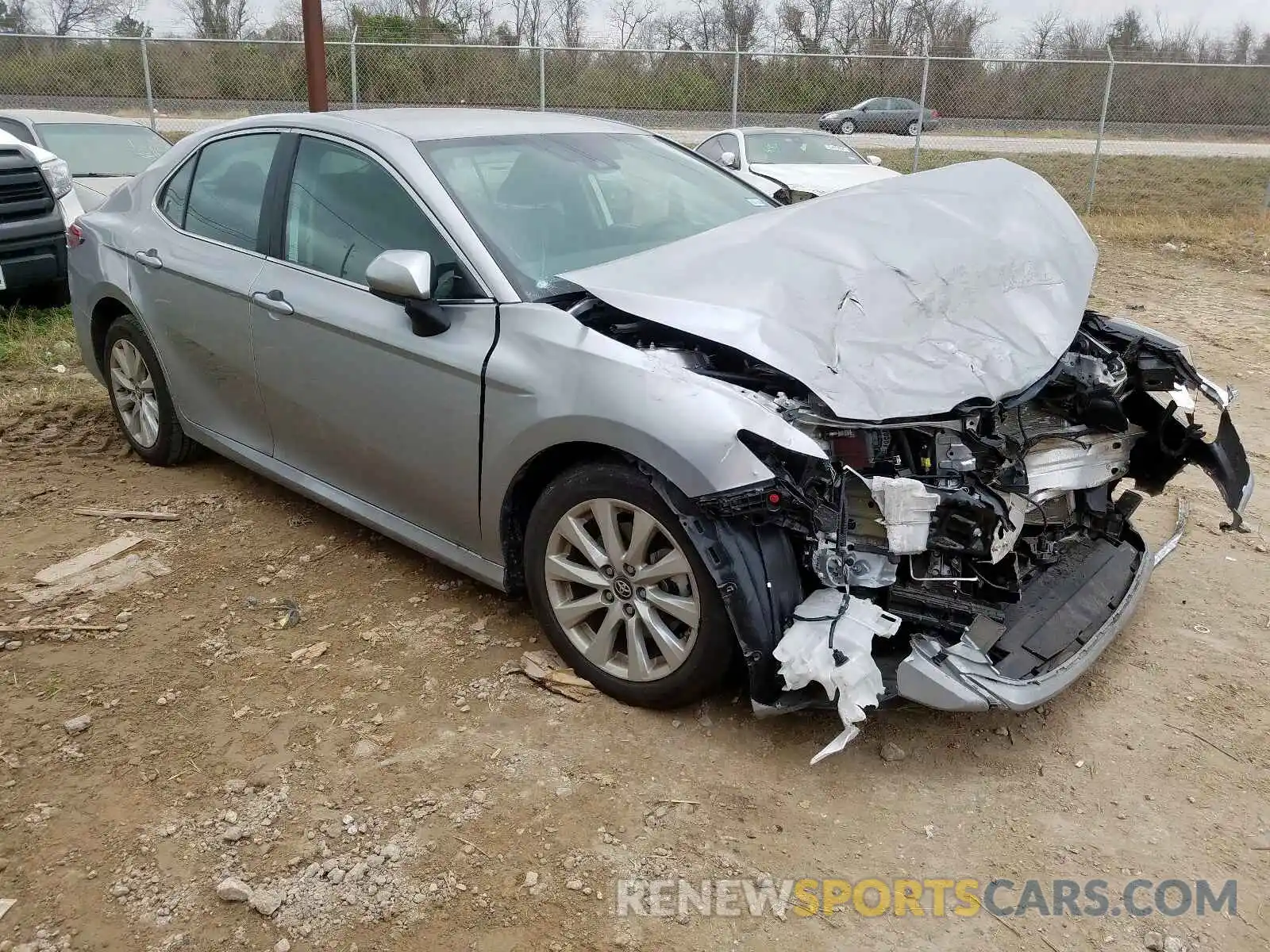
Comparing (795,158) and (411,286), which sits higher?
(795,158)

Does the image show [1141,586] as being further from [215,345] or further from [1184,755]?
[215,345]

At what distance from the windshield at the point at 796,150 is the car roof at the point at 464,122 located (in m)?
7.78

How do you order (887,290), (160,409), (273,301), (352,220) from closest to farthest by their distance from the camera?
1. (887,290)
2. (352,220)
3. (273,301)
4. (160,409)

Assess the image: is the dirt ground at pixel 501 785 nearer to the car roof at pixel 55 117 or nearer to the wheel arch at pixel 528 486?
the wheel arch at pixel 528 486

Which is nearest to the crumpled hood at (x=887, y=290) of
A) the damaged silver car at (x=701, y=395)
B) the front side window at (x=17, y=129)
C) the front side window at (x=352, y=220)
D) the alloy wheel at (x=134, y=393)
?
the damaged silver car at (x=701, y=395)

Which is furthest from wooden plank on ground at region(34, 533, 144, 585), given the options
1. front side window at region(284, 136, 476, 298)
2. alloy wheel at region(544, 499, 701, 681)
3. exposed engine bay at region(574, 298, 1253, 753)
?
exposed engine bay at region(574, 298, 1253, 753)

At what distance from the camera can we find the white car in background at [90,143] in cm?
914

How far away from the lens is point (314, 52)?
760 centimetres

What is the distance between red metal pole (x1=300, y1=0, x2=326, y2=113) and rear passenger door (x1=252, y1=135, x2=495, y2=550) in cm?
405

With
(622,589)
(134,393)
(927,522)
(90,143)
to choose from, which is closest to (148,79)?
(90,143)

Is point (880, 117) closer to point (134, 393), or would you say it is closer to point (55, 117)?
point (55, 117)

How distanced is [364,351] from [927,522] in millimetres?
1975

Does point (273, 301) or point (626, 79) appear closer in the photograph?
point (273, 301)

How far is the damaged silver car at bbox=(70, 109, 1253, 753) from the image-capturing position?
2779 millimetres
